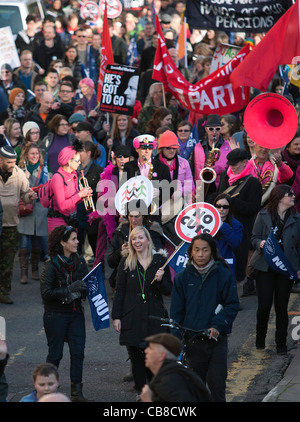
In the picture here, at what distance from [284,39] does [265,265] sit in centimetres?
428

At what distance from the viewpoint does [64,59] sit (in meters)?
21.1

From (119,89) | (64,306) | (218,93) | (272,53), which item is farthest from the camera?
(119,89)

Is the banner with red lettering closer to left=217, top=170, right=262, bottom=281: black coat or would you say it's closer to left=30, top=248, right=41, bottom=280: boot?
left=217, top=170, right=262, bottom=281: black coat

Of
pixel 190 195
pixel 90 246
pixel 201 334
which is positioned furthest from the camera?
pixel 90 246

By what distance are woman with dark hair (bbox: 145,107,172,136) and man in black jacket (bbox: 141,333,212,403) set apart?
8.57 metres

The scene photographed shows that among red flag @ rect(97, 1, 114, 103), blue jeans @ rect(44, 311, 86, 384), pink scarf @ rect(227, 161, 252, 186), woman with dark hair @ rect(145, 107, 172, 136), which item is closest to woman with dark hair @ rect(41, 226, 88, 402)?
blue jeans @ rect(44, 311, 86, 384)

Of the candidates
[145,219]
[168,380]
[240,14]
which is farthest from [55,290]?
[240,14]

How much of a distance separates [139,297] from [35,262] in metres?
5.00

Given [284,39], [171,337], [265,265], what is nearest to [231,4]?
[284,39]

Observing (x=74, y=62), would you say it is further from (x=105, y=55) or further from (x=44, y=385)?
(x=44, y=385)

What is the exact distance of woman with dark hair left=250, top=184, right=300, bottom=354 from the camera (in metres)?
10.2

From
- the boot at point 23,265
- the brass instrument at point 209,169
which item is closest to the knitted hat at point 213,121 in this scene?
the brass instrument at point 209,169

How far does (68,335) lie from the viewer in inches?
356
